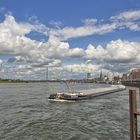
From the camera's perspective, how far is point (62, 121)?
45312 mm

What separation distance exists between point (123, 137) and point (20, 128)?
1228cm

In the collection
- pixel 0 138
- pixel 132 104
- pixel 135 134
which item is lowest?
pixel 0 138

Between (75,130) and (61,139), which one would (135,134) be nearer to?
(61,139)

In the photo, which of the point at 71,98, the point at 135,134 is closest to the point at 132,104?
the point at 135,134

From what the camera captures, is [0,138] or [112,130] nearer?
[0,138]

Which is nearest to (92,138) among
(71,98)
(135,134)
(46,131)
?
(46,131)

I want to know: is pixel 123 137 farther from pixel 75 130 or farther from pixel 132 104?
pixel 132 104

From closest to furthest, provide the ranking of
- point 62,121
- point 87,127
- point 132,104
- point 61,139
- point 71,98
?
point 132,104, point 61,139, point 87,127, point 62,121, point 71,98

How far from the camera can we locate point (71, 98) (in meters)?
81.7

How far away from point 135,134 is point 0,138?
649 inches

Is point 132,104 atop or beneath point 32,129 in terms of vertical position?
atop

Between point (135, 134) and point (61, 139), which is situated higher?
point (135, 134)

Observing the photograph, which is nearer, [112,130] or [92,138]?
[92,138]

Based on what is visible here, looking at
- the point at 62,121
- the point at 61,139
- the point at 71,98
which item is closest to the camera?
the point at 61,139
